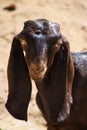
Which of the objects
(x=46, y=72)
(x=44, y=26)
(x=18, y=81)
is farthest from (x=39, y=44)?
(x=18, y=81)

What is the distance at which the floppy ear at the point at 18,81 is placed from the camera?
369 centimetres

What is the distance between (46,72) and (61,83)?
6.4 inches

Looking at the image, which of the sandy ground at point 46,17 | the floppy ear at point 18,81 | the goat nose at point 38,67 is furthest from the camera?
the sandy ground at point 46,17

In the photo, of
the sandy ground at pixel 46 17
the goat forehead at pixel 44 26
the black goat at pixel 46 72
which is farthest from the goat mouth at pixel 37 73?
the sandy ground at pixel 46 17

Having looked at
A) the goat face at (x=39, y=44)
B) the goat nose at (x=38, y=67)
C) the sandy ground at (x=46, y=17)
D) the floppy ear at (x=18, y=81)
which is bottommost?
the sandy ground at (x=46, y=17)

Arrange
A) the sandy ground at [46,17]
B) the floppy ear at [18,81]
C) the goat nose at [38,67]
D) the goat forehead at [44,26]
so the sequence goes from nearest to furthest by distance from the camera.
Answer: the goat nose at [38,67] < the goat forehead at [44,26] < the floppy ear at [18,81] < the sandy ground at [46,17]

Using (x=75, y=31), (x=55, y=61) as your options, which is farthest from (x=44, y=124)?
(x=75, y=31)

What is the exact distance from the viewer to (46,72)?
149 inches

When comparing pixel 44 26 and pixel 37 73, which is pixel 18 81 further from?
pixel 44 26

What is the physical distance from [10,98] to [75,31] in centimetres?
367

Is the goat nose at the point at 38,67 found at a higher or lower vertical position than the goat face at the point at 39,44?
lower

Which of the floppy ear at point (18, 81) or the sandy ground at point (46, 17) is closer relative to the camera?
the floppy ear at point (18, 81)

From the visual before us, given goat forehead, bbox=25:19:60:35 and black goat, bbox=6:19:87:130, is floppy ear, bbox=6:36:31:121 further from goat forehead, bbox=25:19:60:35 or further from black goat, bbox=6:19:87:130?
goat forehead, bbox=25:19:60:35

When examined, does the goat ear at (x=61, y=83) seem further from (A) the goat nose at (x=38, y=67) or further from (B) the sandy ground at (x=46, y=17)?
(B) the sandy ground at (x=46, y=17)
